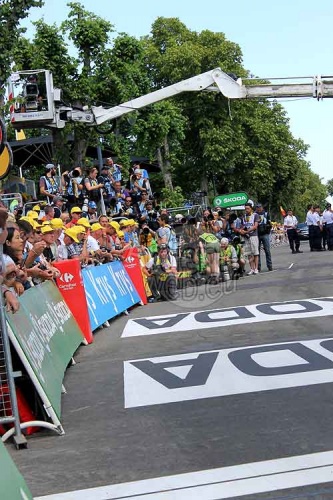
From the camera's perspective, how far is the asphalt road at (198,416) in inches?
195

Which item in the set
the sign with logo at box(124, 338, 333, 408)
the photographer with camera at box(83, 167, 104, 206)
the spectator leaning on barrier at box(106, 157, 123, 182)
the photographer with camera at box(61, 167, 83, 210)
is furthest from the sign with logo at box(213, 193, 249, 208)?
the sign with logo at box(124, 338, 333, 408)

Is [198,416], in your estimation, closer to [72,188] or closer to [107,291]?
[107,291]

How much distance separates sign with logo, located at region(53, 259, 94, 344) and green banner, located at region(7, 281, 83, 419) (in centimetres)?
43

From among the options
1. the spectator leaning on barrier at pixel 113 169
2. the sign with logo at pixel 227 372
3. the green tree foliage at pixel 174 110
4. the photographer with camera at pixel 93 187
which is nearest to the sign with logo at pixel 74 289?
the sign with logo at pixel 227 372

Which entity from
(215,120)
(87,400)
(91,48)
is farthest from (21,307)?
(215,120)

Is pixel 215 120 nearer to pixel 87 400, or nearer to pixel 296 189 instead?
pixel 296 189

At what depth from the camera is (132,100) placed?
81.5ft

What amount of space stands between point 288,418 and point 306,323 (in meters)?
5.25

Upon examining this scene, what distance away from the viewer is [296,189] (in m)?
73.2

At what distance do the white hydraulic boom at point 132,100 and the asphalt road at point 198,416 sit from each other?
35.8 feet

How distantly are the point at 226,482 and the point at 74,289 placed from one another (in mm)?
6884

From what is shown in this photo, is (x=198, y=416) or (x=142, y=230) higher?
(x=142, y=230)

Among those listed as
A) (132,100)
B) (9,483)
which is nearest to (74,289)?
(9,483)

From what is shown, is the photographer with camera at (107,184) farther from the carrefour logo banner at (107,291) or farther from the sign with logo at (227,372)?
the sign with logo at (227,372)
